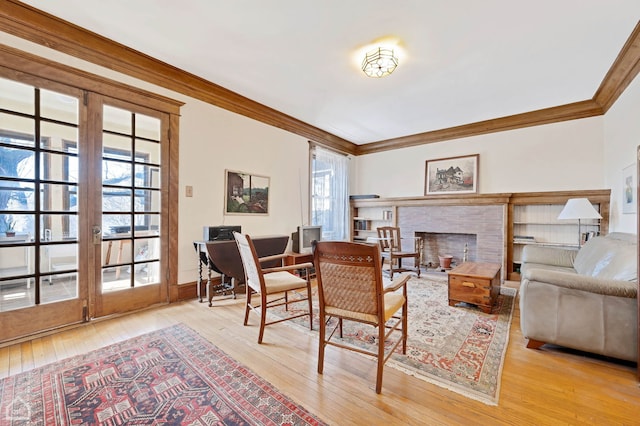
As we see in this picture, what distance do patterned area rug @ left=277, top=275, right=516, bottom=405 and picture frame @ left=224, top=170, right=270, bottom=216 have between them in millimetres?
1661

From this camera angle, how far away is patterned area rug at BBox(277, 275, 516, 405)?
1.71 metres

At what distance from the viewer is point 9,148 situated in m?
2.15

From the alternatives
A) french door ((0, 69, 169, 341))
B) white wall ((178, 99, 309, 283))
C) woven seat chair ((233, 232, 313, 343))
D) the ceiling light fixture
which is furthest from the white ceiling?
woven seat chair ((233, 232, 313, 343))

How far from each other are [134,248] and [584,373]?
12.8ft

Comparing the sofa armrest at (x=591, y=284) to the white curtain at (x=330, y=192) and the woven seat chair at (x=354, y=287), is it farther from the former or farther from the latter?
the white curtain at (x=330, y=192)

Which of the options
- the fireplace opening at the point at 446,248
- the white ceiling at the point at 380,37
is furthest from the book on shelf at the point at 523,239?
the white ceiling at the point at 380,37

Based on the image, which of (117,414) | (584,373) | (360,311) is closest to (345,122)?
(360,311)

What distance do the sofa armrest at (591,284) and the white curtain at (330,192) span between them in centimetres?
357

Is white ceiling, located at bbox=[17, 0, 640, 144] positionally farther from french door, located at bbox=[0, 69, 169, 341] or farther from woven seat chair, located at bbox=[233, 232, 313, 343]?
woven seat chair, located at bbox=[233, 232, 313, 343]

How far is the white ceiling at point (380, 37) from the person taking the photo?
212cm

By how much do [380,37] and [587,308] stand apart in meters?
2.67

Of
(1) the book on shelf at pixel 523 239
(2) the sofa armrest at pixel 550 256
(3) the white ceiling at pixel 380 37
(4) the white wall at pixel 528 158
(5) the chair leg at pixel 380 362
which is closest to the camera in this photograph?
(5) the chair leg at pixel 380 362

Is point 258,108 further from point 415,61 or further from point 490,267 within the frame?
point 490,267

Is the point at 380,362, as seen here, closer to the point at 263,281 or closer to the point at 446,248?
the point at 263,281
